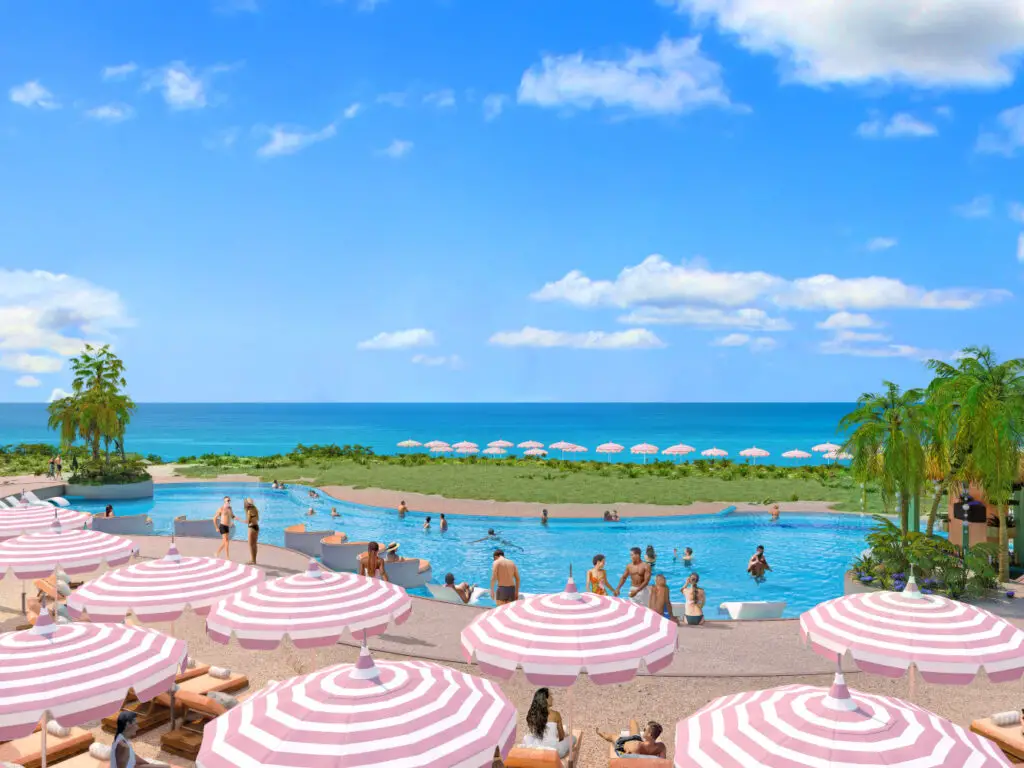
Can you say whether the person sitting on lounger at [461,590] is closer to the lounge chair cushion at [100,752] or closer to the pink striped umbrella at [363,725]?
the lounge chair cushion at [100,752]

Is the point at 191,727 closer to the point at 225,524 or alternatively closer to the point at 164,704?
the point at 164,704

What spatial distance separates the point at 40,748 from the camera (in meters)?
8.80

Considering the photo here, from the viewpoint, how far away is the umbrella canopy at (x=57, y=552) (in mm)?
12672

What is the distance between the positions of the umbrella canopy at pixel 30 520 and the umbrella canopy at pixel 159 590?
6.82 m

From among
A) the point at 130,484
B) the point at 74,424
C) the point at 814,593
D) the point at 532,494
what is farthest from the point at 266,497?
the point at 814,593

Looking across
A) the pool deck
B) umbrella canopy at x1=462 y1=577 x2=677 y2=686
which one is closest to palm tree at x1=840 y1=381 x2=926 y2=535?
the pool deck

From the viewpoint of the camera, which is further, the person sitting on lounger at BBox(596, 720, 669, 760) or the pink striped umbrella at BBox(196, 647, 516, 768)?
the person sitting on lounger at BBox(596, 720, 669, 760)

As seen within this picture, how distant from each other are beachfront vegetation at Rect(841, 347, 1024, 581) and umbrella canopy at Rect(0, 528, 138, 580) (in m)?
17.5

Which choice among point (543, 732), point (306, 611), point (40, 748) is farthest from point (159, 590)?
point (543, 732)

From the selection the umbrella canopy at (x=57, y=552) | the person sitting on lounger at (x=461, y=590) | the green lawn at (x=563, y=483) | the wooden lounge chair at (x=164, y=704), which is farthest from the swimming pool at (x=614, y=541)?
the wooden lounge chair at (x=164, y=704)

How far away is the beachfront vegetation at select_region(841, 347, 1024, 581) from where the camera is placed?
59.5 ft

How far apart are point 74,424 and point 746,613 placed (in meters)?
40.1

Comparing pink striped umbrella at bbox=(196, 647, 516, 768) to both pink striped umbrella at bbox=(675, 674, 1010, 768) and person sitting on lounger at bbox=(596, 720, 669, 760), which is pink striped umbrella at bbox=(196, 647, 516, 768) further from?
person sitting on lounger at bbox=(596, 720, 669, 760)

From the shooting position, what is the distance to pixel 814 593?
22797 mm
